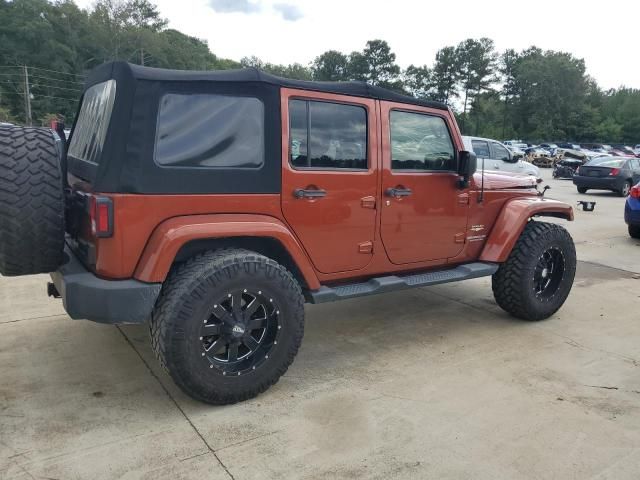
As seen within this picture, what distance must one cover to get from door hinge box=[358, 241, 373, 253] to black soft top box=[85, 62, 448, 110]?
3.45 ft

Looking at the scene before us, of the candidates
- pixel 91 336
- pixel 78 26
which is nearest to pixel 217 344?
pixel 91 336

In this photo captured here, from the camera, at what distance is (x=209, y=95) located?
303 centimetres

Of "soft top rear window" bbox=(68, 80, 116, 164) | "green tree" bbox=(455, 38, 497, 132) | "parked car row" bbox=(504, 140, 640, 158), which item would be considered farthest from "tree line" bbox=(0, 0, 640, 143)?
"soft top rear window" bbox=(68, 80, 116, 164)

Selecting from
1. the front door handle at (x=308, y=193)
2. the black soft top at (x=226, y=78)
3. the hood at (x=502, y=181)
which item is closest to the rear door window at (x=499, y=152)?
the hood at (x=502, y=181)

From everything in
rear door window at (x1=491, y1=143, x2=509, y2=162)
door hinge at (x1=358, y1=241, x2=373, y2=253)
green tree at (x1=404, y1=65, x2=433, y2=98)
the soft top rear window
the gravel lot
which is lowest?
the gravel lot

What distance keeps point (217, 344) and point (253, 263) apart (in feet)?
1.71

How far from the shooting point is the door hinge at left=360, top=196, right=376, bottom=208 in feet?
11.8

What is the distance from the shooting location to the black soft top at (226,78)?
112 inches

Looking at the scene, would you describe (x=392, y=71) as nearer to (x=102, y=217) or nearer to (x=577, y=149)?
(x=577, y=149)

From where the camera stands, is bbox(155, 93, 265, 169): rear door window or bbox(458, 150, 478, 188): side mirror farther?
bbox(458, 150, 478, 188): side mirror

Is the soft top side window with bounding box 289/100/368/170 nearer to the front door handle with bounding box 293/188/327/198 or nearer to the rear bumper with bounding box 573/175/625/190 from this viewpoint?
the front door handle with bounding box 293/188/327/198

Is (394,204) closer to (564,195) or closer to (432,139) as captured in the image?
(432,139)

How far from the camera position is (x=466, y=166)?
4.07 m

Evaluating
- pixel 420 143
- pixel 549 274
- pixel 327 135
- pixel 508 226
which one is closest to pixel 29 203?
pixel 327 135
